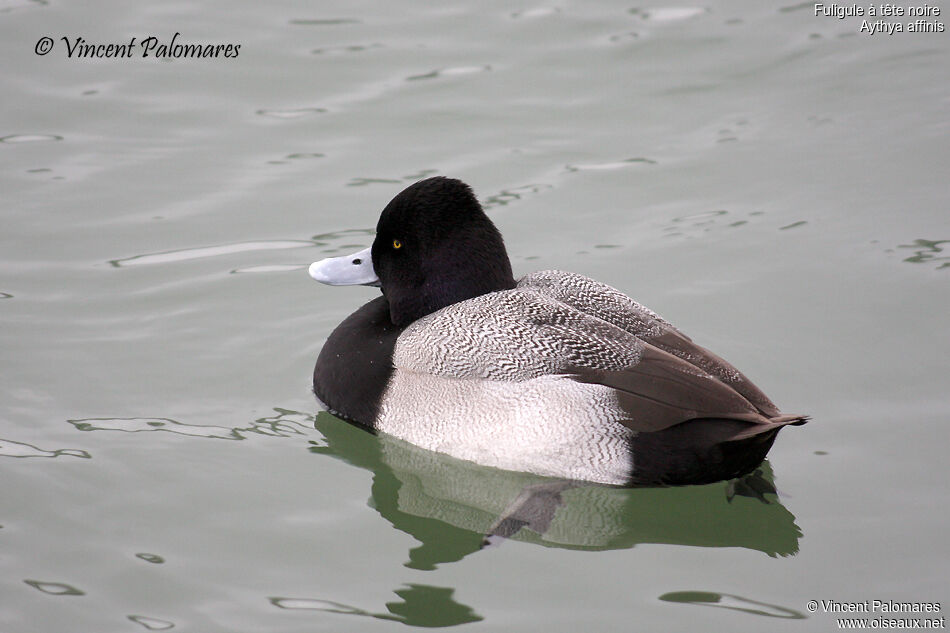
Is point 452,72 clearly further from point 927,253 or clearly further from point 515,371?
point 515,371

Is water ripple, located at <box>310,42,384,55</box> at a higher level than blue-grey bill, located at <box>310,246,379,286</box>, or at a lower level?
higher

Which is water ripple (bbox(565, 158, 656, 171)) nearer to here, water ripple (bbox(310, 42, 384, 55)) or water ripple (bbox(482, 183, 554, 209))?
water ripple (bbox(482, 183, 554, 209))

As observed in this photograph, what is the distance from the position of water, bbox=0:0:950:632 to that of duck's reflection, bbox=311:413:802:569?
0.7 inches

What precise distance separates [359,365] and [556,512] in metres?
1.23

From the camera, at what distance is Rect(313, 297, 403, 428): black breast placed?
5.60 metres

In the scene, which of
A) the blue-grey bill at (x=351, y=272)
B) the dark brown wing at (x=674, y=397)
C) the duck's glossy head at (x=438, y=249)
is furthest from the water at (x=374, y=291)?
the duck's glossy head at (x=438, y=249)

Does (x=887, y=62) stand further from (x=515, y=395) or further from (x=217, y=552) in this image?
(x=217, y=552)

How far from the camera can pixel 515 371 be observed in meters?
5.16

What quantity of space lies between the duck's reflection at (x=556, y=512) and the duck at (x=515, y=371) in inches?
3.8

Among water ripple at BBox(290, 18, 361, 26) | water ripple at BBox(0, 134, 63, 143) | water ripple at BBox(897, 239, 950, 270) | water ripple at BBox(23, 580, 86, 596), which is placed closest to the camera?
water ripple at BBox(23, 580, 86, 596)

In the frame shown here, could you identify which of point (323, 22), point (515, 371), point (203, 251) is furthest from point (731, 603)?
point (323, 22)

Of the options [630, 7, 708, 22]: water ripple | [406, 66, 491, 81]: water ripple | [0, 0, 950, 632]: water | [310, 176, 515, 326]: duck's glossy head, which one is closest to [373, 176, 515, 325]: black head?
[310, 176, 515, 326]: duck's glossy head

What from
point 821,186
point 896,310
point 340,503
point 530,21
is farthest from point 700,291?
point 530,21

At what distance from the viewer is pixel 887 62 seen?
9281mm
